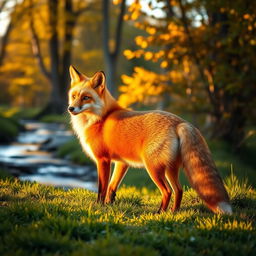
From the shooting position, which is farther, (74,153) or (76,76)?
(74,153)

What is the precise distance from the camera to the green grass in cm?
377

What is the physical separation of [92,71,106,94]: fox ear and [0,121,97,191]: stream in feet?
13.7

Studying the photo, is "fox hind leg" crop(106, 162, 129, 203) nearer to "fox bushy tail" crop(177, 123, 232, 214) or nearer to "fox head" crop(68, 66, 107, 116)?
"fox head" crop(68, 66, 107, 116)

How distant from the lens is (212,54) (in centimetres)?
1138

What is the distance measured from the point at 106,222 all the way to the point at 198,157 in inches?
57.3

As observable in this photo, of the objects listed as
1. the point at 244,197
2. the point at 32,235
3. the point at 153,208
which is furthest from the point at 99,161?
the point at 244,197

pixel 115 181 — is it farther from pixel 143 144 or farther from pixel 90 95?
pixel 90 95

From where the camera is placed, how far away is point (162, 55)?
10125mm

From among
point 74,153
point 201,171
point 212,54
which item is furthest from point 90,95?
point 74,153

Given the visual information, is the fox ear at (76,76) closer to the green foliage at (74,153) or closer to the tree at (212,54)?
the tree at (212,54)

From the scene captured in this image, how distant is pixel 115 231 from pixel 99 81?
2389mm

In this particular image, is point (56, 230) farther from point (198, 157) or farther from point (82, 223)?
point (198, 157)

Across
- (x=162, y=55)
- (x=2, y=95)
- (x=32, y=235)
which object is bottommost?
(x=2, y=95)

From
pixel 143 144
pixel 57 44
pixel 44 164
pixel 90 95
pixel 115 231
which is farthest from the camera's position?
pixel 57 44
